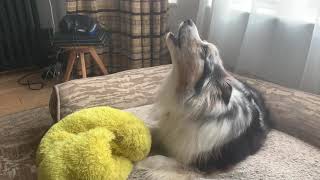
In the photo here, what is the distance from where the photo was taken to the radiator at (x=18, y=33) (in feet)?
9.01

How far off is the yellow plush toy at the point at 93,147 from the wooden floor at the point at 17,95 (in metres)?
1.25

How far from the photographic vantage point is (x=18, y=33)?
111 inches

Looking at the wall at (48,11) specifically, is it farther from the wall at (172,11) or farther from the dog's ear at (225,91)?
the dog's ear at (225,91)

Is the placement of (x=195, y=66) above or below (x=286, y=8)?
below

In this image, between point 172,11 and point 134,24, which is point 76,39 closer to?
point 134,24

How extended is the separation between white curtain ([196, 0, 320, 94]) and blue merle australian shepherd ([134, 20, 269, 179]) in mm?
730


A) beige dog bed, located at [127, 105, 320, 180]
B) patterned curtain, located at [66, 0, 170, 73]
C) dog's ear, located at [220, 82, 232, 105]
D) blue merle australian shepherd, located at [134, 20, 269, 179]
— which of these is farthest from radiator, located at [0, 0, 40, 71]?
dog's ear, located at [220, 82, 232, 105]

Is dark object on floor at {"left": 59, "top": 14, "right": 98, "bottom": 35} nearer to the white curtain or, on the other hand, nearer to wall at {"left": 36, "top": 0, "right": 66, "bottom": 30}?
wall at {"left": 36, "top": 0, "right": 66, "bottom": 30}

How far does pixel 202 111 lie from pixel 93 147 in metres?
0.43

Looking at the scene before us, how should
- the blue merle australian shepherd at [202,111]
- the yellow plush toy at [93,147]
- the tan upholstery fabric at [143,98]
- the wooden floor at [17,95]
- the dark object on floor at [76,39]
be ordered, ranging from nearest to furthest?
the yellow plush toy at [93,147], the blue merle australian shepherd at [202,111], the tan upholstery fabric at [143,98], the dark object on floor at [76,39], the wooden floor at [17,95]

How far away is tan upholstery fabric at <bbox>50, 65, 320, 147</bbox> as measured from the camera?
163 centimetres

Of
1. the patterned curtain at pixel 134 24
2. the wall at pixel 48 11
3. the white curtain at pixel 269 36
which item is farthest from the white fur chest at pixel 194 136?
the wall at pixel 48 11

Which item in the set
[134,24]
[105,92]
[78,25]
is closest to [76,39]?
[78,25]

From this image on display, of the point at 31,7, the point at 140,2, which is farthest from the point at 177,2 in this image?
the point at 31,7
